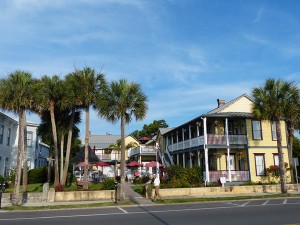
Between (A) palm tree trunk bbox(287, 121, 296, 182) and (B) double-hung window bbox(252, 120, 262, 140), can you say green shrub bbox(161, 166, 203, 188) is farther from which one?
(A) palm tree trunk bbox(287, 121, 296, 182)

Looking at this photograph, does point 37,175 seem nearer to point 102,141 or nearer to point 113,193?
point 113,193

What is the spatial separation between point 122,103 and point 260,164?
16.2 meters

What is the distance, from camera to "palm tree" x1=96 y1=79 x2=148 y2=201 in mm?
18172

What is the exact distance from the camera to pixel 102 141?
6469cm

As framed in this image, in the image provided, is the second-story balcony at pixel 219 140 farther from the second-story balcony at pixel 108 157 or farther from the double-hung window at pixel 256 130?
the second-story balcony at pixel 108 157

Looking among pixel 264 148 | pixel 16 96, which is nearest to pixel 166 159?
pixel 264 148

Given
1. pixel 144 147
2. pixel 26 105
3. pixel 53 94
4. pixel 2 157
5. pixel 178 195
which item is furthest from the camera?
pixel 144 147

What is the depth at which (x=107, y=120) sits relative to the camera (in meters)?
18.6

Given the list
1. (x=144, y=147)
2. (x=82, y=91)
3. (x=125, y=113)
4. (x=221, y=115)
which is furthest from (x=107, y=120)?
(x=144, y=147)

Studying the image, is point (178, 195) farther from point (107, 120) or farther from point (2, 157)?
point (2, 157)

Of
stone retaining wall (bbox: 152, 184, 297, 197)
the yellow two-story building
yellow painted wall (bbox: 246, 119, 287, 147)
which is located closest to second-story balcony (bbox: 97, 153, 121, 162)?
the yellow two-story building

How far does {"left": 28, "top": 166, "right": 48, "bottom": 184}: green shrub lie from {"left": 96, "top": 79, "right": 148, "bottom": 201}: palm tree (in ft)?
57.2

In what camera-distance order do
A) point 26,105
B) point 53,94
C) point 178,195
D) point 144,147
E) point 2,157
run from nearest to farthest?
point 26,105, point 178,195, point 53,94, point 2,157, point 144,147

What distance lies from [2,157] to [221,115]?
21317mm
